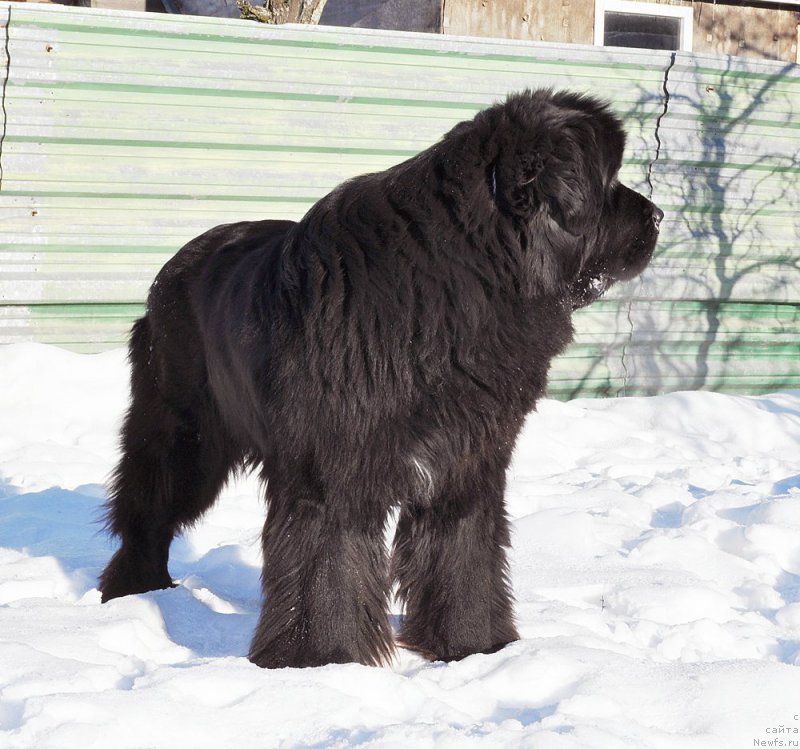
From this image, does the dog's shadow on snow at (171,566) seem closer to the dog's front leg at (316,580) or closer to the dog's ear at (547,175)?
the dog's front leg at (316,580)

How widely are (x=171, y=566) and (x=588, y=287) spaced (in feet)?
6.77

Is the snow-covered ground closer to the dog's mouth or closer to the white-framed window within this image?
the dog's mouth

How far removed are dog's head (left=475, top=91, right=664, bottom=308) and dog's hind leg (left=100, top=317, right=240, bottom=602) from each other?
4.36 feet

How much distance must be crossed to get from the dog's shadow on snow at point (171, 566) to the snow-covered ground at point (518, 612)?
0.03ft

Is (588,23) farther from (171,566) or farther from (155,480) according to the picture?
(155,480)

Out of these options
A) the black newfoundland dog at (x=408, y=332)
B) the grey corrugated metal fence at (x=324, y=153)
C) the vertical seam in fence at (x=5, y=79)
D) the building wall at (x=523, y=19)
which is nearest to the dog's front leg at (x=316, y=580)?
the black newfoundland dog at (x=408, y=332)

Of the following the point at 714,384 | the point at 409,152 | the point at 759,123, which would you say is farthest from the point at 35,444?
the point at 759,123

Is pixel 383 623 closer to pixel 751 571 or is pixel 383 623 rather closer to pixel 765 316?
pixel 751 571

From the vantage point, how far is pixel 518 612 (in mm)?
3359

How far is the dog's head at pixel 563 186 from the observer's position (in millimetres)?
2701

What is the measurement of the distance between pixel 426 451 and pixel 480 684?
23.1 inches

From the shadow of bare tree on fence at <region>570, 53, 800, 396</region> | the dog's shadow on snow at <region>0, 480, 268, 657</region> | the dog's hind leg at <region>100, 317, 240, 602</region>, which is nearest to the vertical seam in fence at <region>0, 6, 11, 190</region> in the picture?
the dog's shadow on snow at <region>0, 480, 268, 657</region>

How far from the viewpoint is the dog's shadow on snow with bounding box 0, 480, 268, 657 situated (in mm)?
3230

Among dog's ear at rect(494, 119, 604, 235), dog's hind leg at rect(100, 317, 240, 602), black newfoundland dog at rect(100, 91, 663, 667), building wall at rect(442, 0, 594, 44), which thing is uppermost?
building wall at rect(442, 0, 594, 44)
